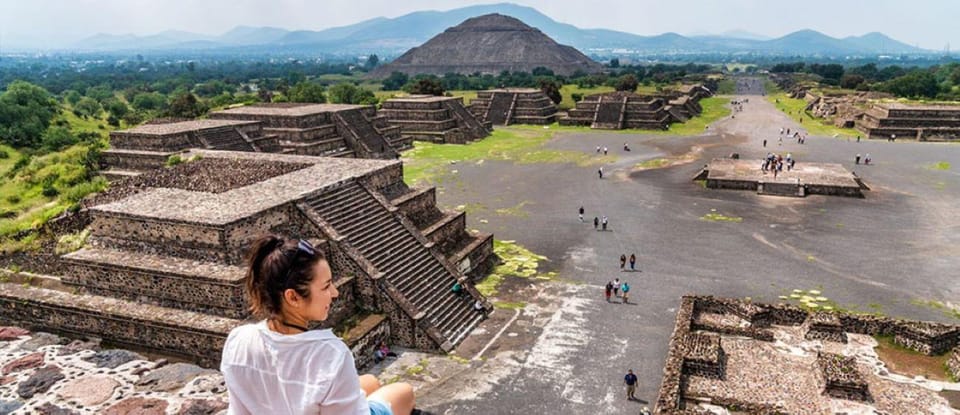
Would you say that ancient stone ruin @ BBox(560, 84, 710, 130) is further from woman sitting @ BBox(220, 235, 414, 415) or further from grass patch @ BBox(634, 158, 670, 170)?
woman sitting @ BBox(220, 235, 414, 415)

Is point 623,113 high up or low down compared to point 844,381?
up

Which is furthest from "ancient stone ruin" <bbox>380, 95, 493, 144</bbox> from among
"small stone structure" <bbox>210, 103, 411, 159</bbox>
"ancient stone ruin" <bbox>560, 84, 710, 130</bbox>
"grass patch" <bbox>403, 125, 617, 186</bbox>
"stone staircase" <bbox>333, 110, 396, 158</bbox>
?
"ancient stone ruin" <bbox>560, 84, 710, 130</bbox>

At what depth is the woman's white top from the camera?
287 cm

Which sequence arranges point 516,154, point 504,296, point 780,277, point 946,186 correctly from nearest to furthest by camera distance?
point 504,296 → point 780,277 → point 946,186 → point 516,154

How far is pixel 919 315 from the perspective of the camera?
1691 centimetres

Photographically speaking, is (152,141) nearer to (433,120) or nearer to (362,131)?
(362,131)

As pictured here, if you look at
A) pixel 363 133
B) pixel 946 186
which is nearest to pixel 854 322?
pixel 946 186

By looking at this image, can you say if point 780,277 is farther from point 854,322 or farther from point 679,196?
point 679,196

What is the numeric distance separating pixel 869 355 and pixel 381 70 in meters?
171

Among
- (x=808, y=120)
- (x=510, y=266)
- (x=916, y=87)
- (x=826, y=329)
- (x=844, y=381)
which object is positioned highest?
(x=916, y=87)

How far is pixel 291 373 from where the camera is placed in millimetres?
2957

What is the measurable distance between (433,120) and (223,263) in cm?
3962

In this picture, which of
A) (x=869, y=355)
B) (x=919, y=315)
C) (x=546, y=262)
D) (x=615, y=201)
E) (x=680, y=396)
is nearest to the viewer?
(x=680, y=396)

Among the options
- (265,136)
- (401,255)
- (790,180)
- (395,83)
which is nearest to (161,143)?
(265,136)
